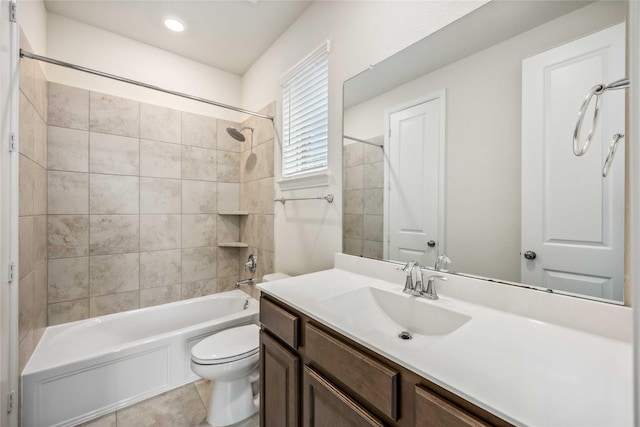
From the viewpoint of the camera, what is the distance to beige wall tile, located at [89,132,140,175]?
6.87ft

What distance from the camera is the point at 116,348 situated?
168 centimetres

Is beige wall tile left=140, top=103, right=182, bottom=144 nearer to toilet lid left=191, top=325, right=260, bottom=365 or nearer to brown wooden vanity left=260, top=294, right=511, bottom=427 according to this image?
toilet lid left=191, top=325, right=260, bottom=365

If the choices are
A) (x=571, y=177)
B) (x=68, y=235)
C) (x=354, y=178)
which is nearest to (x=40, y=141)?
(x=68, y=235)

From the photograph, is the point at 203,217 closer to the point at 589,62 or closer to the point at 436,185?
the point at 436,185

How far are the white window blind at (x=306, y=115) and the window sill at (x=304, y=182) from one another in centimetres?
5

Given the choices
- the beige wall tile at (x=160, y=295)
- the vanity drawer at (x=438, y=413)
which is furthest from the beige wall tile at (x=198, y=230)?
the vanity drawer at (x=438, y=413)

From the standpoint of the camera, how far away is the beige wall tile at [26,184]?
4.45 ft

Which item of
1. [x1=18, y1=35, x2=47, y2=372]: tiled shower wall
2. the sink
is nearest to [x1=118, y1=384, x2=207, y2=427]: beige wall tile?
[x1=18, y1=35, x2=47, y2=372]: tiled shower wall

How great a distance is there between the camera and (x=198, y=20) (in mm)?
1993

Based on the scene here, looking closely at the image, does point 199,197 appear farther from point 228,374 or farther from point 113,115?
point 228,374

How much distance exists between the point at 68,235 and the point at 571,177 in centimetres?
296

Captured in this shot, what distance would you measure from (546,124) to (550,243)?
1.27 ft

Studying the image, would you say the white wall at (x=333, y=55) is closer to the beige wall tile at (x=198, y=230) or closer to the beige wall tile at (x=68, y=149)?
the beige wall tile at (x=198, y=230)

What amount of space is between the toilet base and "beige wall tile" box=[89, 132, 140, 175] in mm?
1851
